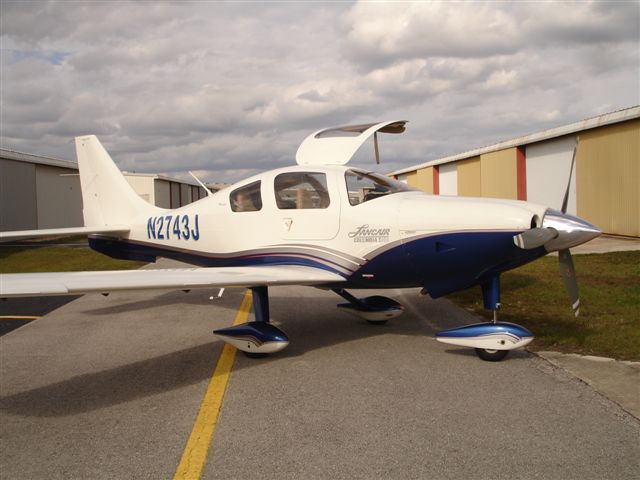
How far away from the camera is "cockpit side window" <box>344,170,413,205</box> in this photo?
617 centimetres

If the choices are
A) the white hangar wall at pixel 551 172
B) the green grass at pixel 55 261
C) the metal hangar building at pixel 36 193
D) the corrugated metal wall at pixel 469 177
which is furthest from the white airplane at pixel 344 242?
the corrugated metal wall at pixel 469 177

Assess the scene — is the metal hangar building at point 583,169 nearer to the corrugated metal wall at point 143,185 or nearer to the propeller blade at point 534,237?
the propeller blade at point 534,237

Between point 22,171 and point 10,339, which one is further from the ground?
point 22,171

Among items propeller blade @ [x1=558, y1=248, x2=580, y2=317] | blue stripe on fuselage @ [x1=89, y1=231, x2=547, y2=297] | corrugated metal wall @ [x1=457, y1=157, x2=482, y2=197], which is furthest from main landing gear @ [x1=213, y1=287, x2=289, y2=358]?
corrugated metal wall @ [x1=457, y1=157, x2=482, y2=197]

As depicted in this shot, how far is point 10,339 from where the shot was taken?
6934mm

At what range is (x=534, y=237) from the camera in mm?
5129


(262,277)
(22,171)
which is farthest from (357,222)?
(22,171)

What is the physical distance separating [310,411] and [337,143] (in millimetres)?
4009

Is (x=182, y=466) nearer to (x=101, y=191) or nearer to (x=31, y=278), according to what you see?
(x=31, y=278)

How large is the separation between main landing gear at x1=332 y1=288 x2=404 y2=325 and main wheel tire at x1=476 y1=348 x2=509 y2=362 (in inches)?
74.3

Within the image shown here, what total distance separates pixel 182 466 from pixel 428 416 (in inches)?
73.0

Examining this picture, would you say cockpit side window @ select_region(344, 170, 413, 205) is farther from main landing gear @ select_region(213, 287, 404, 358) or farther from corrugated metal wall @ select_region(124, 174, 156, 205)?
corrugated metal wall @ select_region(124, 174, 156, 205)

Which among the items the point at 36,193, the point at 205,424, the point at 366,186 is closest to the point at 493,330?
the point at 366,186

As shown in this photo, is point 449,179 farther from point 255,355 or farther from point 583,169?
point 255,355
